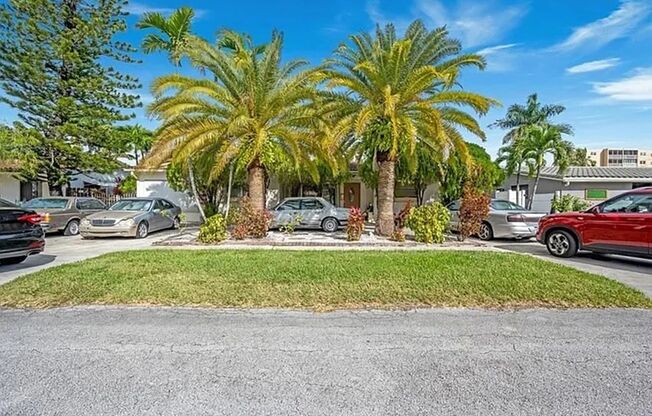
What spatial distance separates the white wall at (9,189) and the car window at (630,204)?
31.7 metres

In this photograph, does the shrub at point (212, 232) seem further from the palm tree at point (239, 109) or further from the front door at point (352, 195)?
the front door at point (352, 195)

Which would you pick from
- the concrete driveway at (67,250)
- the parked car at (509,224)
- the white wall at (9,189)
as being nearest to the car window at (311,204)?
the parked car at (509,224)

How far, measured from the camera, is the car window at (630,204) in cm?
909

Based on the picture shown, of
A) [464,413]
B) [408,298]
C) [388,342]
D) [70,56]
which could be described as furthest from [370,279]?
[70,56]

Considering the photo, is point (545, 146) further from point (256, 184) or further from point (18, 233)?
point (18, 233)

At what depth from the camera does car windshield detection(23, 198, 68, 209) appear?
15188 millimetres

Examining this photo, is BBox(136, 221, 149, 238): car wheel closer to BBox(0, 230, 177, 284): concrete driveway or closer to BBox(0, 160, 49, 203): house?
BBox(0, 230, 177, 284): concrete driveway

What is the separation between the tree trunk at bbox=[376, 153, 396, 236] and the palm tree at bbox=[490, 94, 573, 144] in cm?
1623

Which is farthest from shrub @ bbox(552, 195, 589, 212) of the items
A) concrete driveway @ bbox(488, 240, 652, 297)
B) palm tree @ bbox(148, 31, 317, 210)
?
palm tree @ bbox(148, 31, 317, 210)

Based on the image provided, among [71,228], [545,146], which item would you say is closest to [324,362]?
[71,228]

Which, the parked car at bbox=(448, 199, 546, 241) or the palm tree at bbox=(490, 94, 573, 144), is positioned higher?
the palm tree at bbox=(490, 94, 573, 144)

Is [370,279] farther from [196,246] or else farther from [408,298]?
[196,246]

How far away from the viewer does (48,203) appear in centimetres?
1551

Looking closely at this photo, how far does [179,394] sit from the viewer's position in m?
3.25
